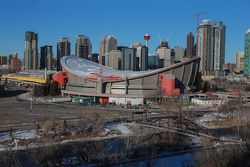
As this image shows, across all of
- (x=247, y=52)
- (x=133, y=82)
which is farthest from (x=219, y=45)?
(x=133, y=82)

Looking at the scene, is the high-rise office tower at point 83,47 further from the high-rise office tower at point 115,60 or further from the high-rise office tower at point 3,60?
the high-rise office tower at point 3,60

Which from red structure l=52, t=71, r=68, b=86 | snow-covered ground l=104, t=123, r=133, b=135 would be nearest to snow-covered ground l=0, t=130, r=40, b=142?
snow-covered ground l=104, t=123, r=133, b=135

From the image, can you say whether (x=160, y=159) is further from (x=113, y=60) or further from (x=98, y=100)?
(x=113, y=60)

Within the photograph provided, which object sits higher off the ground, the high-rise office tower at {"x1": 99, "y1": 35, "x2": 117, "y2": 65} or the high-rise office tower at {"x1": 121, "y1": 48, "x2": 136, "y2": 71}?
the high-rise office tower at {"x1": 99, "y1": 35, "x2": 117, "y2": 65}

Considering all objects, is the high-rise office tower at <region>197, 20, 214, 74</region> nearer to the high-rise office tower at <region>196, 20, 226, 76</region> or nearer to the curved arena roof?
the high-rise office tower at <region>196, 20, 226, 76</region>

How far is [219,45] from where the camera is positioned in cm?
13000

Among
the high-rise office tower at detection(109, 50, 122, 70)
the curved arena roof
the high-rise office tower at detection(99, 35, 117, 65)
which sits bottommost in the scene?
the curved arena roof

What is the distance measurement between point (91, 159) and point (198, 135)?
840cm

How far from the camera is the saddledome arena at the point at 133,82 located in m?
47.6

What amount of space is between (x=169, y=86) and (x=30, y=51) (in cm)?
9760

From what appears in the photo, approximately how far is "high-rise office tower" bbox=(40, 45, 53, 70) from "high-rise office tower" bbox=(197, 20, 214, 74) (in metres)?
51.0

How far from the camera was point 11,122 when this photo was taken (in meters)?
25.9

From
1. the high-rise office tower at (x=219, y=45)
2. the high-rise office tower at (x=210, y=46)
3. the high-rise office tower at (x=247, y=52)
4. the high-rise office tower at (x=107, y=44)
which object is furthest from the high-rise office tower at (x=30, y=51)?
the high-rise office tower at (x=247, y=52)

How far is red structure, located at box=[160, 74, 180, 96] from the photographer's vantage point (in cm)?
4666
